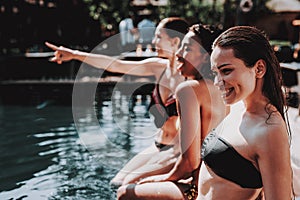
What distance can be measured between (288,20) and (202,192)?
30.3m

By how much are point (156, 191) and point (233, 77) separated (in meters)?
1.18

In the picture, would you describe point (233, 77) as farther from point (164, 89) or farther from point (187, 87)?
point (164, 89)

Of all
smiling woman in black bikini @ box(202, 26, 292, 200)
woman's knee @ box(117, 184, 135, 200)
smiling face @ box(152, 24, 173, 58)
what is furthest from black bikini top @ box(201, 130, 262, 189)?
smiling face @ box(152, 24, 173, 58)

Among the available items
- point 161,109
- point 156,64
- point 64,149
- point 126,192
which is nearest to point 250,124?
point 126,192

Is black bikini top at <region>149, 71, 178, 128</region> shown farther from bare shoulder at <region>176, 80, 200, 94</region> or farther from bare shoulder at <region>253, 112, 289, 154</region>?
bare shoulder at <region>253, 112, 289, 154</region>

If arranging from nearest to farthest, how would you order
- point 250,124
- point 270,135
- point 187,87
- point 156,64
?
1. point 270,135
2. point 250,124
3. point 187,87
4. point 156,64

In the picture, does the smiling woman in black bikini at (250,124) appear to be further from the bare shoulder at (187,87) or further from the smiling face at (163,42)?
the smiling face at (163,42)

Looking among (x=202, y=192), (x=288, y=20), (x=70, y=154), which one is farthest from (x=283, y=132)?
(x=288, y=20)

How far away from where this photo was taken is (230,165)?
1.69 metres

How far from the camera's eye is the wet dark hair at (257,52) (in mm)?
1660

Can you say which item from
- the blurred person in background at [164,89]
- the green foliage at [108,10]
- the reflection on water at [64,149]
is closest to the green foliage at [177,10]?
the green foliage at [108,10]

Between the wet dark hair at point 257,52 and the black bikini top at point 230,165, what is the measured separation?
249 mm

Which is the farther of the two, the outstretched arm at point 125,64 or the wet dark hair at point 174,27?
the outstretched arm at point 125,64

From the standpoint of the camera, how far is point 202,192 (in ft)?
6.43
